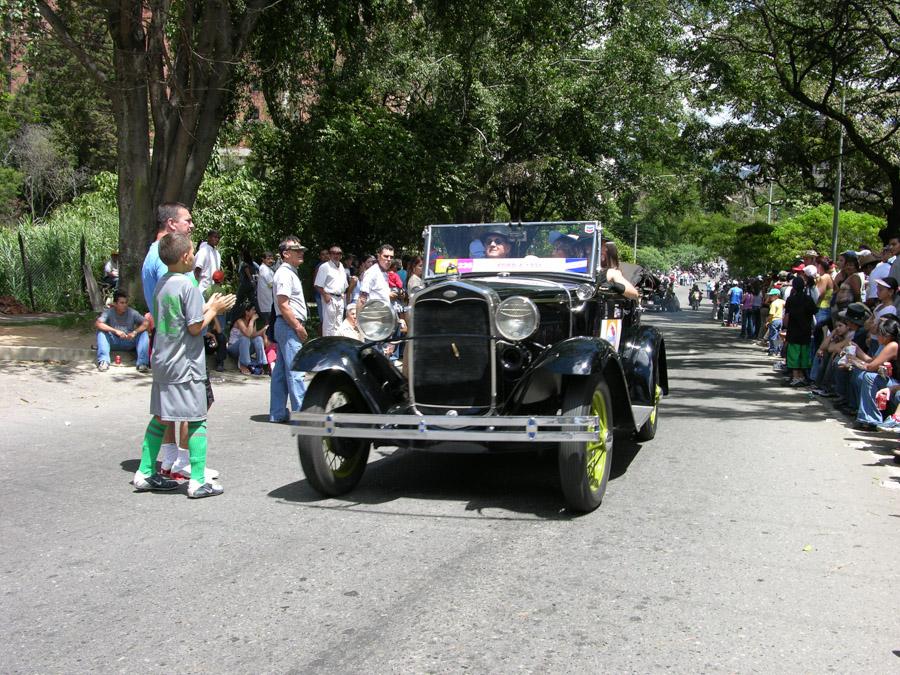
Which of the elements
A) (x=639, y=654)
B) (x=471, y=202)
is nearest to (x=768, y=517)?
(x=639, y=654)

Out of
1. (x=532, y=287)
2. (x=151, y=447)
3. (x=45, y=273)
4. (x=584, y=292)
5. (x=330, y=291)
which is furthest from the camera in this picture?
(x=45, y=273)

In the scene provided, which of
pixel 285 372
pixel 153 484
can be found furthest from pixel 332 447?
pixel 285 372

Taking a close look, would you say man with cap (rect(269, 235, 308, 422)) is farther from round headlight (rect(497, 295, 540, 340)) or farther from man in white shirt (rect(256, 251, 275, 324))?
round headlight (rect(497, 295, 540, 340))

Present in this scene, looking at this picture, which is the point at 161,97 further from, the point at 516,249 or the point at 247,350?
the point at 516,249

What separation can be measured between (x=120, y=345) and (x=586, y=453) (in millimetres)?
8869

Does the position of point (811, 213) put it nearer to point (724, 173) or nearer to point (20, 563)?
point (724, 173)

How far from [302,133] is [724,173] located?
1426 centimetres

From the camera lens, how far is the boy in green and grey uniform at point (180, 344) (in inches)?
228

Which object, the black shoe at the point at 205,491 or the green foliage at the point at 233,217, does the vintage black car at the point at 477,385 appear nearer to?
the black shoe at the point at 205,491

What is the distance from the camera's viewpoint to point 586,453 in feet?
17.8

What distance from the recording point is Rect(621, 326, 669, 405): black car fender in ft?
23.9

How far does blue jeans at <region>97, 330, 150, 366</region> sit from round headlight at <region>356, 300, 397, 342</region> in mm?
6507

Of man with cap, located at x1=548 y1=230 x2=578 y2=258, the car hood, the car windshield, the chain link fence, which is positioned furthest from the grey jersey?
the chain link fence

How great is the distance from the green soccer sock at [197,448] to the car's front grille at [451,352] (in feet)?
4.82
